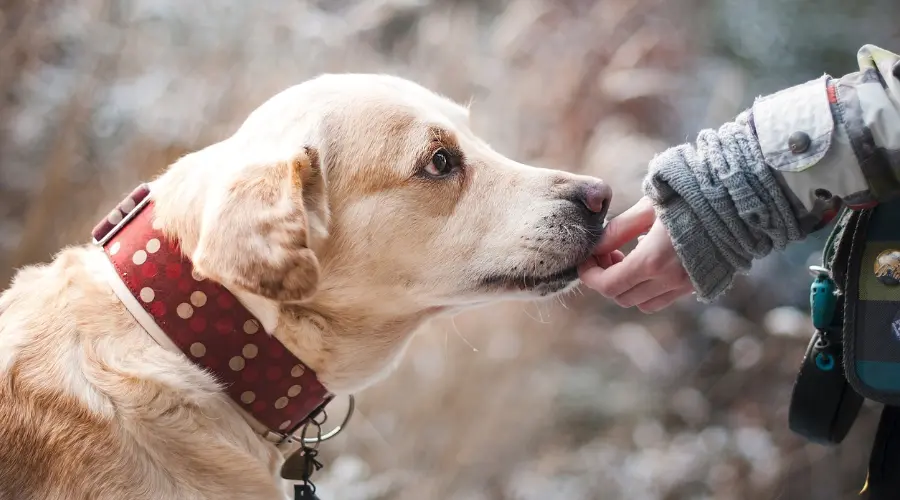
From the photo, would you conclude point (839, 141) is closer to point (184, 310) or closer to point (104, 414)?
point (184, 310)

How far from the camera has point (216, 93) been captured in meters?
2.32

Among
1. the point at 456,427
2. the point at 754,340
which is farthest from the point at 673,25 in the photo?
the point at 456,427

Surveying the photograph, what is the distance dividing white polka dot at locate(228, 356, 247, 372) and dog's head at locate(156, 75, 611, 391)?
0.25 feet

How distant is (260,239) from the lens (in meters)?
1.03

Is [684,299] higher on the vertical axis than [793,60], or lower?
lower

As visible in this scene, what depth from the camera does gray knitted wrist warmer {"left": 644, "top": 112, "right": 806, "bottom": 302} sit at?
1.04 m

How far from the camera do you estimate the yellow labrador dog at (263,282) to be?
1.06 m

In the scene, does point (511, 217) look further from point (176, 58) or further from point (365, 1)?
point (176, 58)

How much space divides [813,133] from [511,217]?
0.51 metres

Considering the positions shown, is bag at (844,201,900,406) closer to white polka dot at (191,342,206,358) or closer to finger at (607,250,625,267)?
finger at (607,250,625,267)

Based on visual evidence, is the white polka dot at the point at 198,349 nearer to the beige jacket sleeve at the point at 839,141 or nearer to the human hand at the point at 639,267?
the human hand at the point at 639,267

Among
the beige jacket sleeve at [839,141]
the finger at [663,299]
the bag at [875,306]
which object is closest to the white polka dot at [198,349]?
the finger at [663,299]

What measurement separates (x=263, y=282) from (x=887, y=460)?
1056mm

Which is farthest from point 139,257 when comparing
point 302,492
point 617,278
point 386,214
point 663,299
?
point 663,299
